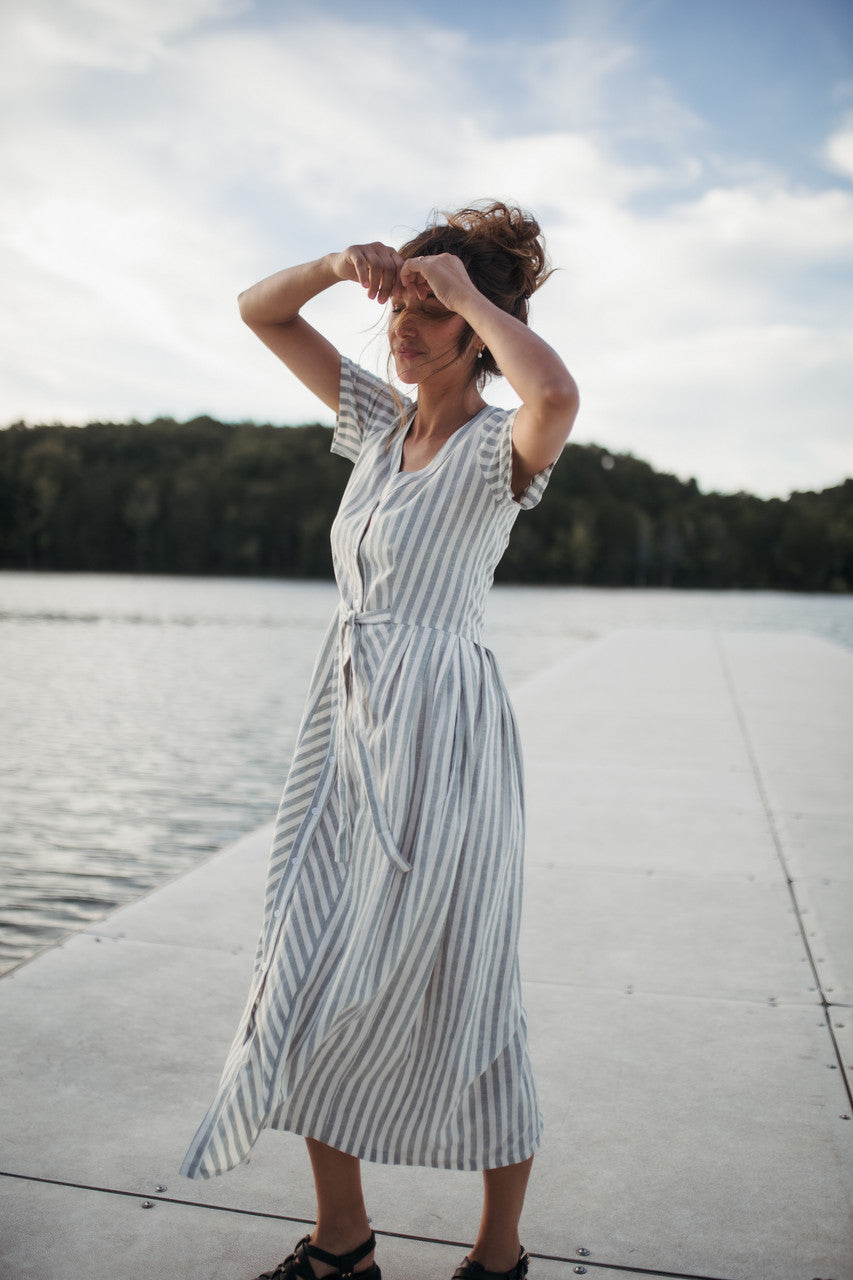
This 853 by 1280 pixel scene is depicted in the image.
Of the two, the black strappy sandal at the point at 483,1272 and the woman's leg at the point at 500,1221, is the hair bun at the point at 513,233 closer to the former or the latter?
the woman's leg at the point at 500,1221

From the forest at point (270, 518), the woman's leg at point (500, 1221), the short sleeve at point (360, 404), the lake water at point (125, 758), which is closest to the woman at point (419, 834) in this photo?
the woman's leg at point (500, 1221)

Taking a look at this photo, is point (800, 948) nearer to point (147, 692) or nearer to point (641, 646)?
point (147, 692)

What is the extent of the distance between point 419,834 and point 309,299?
96cm

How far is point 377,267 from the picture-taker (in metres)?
1.62

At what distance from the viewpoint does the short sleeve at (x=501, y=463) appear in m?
1.58

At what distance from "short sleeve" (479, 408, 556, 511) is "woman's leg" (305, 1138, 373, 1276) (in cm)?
105

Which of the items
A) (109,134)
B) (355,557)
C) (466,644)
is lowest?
(466,644)

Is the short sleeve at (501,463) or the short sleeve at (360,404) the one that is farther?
the short sleeve at (360,404)

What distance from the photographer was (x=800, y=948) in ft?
11.0

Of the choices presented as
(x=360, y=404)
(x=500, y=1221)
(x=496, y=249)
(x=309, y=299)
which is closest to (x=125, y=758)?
(x=360, y=404)

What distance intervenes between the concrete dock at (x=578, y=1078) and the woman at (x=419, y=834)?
29cm

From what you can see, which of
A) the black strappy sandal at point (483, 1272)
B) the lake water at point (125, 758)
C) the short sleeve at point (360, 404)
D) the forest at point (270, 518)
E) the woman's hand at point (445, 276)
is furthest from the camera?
the forest at point (270, 518)

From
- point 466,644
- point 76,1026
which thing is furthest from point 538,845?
point 466,644

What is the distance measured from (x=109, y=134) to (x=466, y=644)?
7211 millimetres
